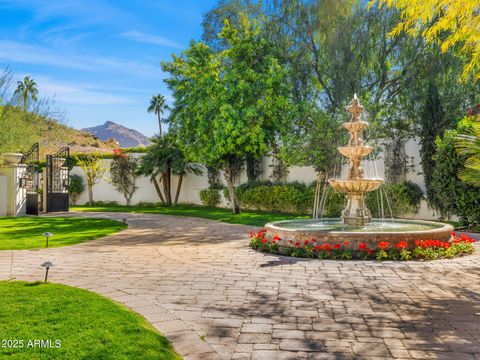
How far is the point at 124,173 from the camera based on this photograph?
83.1ft

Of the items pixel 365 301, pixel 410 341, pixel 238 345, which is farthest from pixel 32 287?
pixel 410 341

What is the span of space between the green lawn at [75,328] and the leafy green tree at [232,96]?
11.7 meters

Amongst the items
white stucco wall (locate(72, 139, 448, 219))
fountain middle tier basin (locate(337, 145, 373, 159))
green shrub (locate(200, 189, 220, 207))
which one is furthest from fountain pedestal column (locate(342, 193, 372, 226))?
green shrub (locate(200, 189, 220, 207))

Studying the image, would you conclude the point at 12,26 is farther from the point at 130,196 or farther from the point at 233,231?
the point at 130,196

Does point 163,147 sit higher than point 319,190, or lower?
higher

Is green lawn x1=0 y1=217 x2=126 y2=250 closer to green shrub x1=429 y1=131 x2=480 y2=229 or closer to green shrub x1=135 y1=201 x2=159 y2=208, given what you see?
green shrub x1=135 y1=201 x2=159 y2=208

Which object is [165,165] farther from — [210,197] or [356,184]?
[356,184]

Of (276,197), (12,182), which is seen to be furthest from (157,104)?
(276,197)

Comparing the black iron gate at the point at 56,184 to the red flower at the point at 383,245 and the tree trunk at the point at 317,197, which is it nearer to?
the tree trunk at the point at 317,197

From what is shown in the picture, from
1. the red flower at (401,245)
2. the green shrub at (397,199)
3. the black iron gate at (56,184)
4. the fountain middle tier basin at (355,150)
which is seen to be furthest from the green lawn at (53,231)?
the green shrub at (397,199)

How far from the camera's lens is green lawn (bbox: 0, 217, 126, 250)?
31.6ft

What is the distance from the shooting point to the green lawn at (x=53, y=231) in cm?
963

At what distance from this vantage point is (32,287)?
5477mm

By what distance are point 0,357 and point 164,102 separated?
1510 inches
